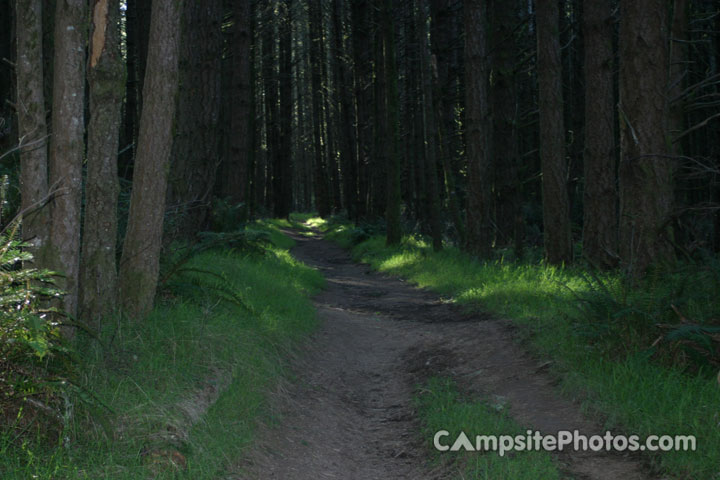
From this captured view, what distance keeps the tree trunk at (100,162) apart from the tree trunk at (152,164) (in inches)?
18.6

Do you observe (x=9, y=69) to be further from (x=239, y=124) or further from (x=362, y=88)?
(x=362, y=88)

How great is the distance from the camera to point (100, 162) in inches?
219

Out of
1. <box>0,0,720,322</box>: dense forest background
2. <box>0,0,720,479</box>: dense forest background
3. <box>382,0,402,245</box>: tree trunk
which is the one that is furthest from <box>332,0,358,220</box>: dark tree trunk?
<box>0,0,720,479</box>: dense forest background

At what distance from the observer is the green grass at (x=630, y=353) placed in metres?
4.11

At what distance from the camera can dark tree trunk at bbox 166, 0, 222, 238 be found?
392 inches

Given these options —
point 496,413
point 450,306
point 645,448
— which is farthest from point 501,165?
point 645,448

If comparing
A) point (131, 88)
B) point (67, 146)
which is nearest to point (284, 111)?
point (131, 88)

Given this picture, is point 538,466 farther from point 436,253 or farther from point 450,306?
point 436,253

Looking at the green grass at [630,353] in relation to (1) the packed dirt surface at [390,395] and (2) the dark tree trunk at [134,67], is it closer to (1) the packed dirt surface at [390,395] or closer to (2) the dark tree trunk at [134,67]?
(1) the packed dirt surface at [390,395]

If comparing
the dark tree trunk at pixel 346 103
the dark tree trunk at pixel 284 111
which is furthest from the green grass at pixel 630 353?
the dark tree trunk at pixel 284 111

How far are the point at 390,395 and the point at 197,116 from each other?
24.3ft

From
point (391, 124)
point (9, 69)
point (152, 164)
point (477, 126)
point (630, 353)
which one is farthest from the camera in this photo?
point (391, 124)

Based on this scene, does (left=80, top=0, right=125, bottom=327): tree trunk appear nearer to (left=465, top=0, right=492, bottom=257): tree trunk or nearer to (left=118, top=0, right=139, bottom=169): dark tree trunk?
(left=465, top=0, right=492, bottom=257): tree trunk

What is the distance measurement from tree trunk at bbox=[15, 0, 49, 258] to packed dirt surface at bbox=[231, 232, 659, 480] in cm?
260
